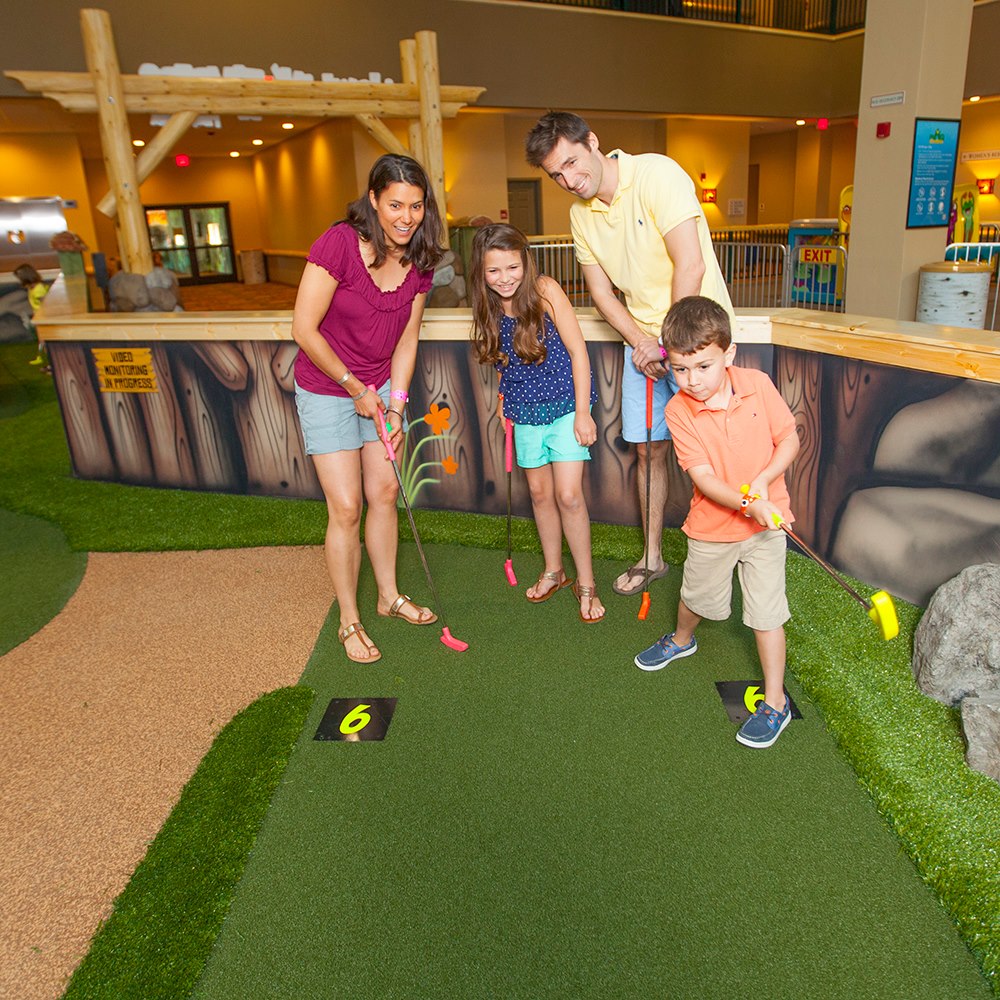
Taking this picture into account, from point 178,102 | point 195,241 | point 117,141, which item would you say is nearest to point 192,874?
point 117,141

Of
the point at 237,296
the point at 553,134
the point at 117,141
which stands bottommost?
the point at 237,296

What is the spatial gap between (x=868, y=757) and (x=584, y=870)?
0.88 meters

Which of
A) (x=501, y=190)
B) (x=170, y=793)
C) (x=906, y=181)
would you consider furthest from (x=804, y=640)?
(x=501, y=190)

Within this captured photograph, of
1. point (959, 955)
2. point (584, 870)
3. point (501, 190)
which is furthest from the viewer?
point (501, 190)

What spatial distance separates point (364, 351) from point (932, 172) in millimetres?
6282

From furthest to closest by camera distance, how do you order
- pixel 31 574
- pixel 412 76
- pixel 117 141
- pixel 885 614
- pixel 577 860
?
pixel 412 76
pixel 117 141
pixel 31 574
pixel 885 614
pixel 577 860

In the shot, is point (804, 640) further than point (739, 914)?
Yes

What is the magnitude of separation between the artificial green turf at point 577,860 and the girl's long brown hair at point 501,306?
43.6 inches

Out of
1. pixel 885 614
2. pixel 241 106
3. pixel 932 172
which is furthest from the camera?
pixel 241 106

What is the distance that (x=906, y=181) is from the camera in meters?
6.96

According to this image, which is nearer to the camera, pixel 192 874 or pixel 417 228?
pixel 192 874

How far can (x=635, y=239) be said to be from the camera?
9.33ft

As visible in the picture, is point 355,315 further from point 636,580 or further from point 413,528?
point 636,580

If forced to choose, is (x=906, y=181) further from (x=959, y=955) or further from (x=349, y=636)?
(x=959, y=955)
